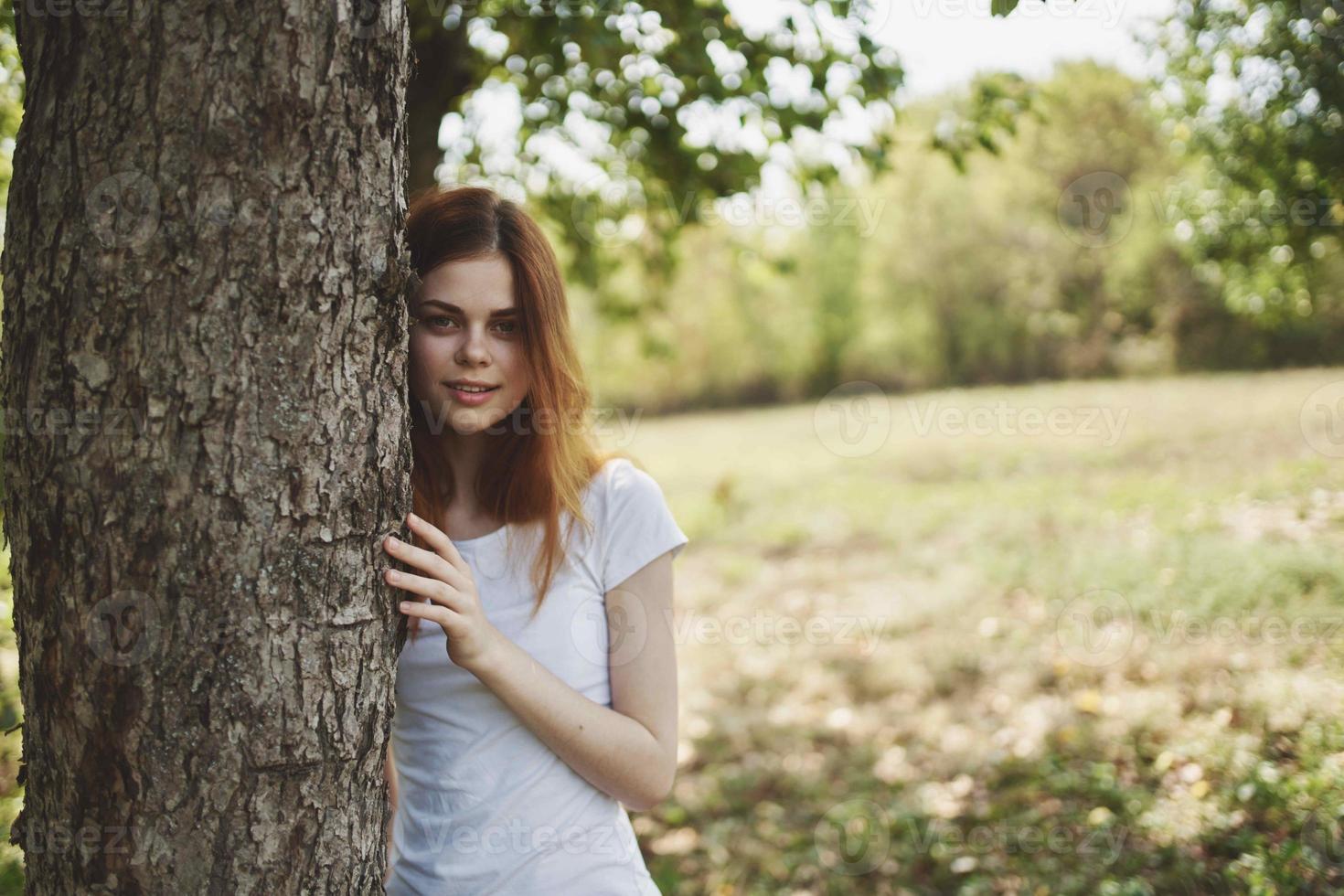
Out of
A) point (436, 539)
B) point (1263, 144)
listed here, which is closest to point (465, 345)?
point (436, 539)

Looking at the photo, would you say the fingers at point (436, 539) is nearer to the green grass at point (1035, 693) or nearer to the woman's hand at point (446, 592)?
the woman's hand at point (446, 592)

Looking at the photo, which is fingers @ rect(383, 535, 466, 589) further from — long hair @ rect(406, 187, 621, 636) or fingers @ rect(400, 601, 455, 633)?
long hair @ rect(406, 187, 621, 636)

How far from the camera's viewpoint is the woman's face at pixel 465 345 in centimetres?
179

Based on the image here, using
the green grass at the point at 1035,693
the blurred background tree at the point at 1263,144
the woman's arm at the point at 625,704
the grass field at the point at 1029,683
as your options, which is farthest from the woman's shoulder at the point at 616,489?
the blurred background tree at the point at 1263,144

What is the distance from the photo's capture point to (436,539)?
5.23 feet

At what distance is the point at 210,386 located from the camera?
1.30 metres

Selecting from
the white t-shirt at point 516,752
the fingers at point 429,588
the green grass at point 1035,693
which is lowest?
the green grass at point 1035,693

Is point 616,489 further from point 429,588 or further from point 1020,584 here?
point 1020,584

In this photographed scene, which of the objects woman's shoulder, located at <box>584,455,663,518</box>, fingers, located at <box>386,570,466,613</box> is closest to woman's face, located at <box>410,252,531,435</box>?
woman's shoulder, located at <box>584,455,663,518</box>

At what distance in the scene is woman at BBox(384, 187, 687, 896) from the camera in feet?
5.78

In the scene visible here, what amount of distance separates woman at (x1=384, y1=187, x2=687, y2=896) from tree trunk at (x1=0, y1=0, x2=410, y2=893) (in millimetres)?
329

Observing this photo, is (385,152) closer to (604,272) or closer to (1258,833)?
(1258,833)

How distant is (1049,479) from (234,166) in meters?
10.8

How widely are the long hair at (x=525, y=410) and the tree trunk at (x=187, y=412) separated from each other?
46 cm
